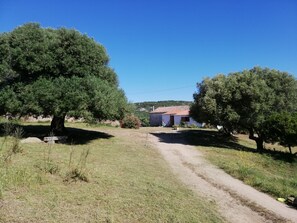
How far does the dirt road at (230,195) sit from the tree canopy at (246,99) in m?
8.47

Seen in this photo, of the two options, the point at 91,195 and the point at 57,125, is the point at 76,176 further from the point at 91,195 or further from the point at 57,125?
the point at 57,125

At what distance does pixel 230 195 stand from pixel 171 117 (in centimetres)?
5088

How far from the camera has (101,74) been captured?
65.9 feet

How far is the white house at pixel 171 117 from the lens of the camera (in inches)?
2270

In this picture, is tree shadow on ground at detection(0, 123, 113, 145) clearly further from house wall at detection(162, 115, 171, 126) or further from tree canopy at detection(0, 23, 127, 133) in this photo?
house wall at detection(162, 115, 171, 126)

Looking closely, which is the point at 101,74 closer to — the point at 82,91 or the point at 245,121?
the point at 82,91

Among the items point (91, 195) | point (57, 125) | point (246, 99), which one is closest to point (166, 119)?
point (246, 99)

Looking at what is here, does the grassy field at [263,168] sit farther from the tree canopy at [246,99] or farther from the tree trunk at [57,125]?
the tree trunk at [57,125]

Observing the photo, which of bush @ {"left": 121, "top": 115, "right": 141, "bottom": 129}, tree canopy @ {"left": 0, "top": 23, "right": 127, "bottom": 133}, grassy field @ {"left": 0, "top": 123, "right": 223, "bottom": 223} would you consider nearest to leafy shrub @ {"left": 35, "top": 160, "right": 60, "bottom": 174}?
grassy field @ {"left": 0, "top": 123, "right": 223, "bottom": 223}

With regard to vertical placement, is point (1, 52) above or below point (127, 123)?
above

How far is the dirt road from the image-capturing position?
7.85 metres

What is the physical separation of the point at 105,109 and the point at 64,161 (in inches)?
251

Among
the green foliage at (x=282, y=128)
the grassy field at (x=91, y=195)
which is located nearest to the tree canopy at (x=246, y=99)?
the green foliage at (x=282, y=128)

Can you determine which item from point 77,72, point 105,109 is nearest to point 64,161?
point 105,109
